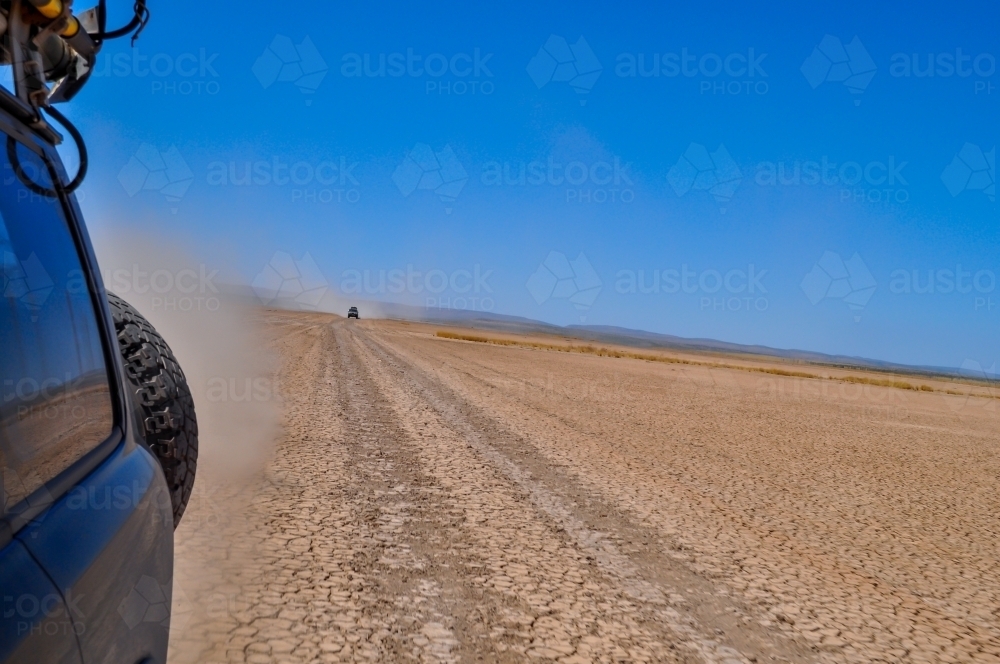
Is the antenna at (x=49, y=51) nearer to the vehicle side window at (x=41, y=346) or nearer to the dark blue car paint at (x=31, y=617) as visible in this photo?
the vehicle side window at (x=41, y=346)

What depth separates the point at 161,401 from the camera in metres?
3.32

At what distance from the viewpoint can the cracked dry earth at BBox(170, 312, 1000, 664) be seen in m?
3.42

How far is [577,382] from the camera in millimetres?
22031

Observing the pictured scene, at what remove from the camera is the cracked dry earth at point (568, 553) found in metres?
3.42

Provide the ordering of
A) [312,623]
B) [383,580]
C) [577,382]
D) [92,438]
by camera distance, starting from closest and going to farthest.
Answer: [92,438] < [312,623] < [383,580] < [577,382]

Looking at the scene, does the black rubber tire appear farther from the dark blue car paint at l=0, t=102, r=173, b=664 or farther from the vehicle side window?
the vehicle side window

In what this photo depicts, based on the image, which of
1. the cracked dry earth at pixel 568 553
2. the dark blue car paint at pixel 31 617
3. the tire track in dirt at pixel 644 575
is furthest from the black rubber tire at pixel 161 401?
the tire track in dirt at pixel 644 575

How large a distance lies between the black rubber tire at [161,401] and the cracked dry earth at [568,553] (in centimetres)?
65

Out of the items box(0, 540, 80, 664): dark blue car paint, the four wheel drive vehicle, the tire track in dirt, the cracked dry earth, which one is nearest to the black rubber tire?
the cracked dry earth

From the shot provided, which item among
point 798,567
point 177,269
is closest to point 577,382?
point 177,269

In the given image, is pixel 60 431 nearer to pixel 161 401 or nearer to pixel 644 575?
pixel 161 401

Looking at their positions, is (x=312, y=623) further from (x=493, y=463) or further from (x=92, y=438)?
(x=493, y=463)

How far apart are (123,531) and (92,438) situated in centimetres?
27

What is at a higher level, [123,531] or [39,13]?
[39,13]
